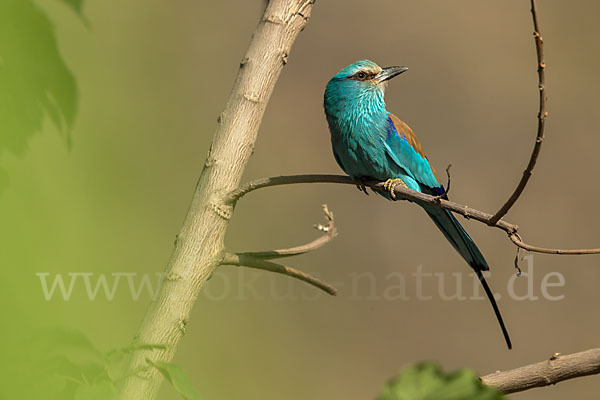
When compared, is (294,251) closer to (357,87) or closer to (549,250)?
(549,250)

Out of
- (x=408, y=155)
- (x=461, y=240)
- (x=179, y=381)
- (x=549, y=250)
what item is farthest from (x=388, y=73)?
(x=179, y=381)

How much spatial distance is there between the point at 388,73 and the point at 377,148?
405mm

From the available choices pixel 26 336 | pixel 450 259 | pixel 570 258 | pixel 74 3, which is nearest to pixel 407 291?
pixel 450 259

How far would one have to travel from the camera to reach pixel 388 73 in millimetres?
2125

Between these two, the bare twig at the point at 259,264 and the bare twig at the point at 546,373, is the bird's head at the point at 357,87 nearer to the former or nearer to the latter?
the bare twig at the point at 259,264

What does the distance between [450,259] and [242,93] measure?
2337 mm

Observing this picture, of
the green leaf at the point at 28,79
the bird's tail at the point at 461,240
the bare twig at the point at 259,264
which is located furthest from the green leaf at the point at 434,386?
the bird's tail at the point at 461,240

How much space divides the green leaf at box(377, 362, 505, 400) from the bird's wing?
157 cm

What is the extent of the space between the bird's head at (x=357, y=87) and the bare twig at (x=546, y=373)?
4.24 feet

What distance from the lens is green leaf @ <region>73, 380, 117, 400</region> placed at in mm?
419

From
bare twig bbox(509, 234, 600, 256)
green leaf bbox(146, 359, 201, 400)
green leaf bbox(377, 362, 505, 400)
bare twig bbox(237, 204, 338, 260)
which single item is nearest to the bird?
bare twig bbox(237, 204, 338, 260)

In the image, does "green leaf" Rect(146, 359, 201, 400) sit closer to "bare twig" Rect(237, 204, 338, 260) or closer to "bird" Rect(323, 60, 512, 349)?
"bare twig" Rect(237, 204, 338, 260)

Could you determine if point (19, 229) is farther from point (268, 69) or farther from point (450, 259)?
point (450, 259)

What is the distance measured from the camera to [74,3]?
462 millimetres
